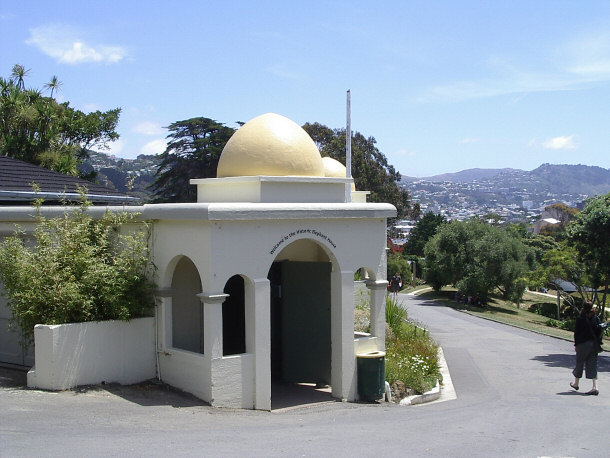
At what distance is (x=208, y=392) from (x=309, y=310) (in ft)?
12.2

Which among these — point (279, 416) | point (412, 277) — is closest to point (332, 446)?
point (279, 416)

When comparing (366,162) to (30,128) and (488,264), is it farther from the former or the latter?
(30,128)

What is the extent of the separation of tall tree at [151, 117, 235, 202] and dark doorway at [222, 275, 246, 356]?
105 ft

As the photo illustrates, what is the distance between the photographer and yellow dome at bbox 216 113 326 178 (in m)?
12.2

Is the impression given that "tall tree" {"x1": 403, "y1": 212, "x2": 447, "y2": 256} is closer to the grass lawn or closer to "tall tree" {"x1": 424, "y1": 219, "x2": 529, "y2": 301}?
the grass lawn

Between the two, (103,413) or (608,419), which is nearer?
(103,413)

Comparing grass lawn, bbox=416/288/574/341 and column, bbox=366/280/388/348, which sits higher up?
column, bbox=366/280/388/348

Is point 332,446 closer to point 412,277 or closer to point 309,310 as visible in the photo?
point 309,310

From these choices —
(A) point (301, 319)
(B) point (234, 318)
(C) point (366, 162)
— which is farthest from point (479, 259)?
(B) point (234, 318)

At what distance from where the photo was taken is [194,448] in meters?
7.70

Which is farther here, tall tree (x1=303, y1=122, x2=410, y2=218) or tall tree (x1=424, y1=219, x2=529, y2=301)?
tall tree (x1=303, y1=122, x2=410, y2=218)

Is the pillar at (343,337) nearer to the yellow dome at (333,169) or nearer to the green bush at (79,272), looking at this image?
the green bush at (79,272)

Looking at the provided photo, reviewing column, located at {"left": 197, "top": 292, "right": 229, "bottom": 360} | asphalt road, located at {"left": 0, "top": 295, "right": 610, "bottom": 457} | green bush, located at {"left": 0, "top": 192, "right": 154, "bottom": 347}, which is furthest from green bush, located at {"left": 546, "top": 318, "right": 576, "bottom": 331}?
green bush, located at {"left": 0, "top": 192, "right": 154, "bottom": 347}

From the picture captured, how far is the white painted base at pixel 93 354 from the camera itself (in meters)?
10.3
